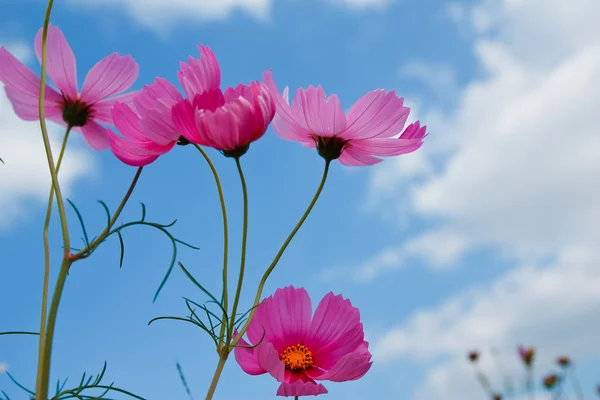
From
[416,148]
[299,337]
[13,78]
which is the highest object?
[13,78]

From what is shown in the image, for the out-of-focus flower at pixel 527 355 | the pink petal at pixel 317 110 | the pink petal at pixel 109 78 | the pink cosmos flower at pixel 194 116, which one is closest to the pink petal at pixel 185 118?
the pink cosmos flower at pixel 194 116

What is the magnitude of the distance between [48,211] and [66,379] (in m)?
0.16

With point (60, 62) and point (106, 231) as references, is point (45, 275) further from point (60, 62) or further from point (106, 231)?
point (60, 62)

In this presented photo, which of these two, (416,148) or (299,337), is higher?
(416,148)

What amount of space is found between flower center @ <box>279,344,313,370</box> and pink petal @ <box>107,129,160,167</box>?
9.7 inches

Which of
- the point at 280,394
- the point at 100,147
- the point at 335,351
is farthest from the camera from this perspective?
the point at 100,147

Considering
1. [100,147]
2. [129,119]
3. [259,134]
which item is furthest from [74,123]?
[259,134]

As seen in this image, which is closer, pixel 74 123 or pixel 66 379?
pixel 66 379

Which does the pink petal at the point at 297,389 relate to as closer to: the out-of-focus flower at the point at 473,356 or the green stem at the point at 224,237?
the green stem at the point at 224,237

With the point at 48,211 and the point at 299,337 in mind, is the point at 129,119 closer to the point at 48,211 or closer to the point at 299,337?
the point at 48,211

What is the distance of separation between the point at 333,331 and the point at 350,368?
0.10 meters

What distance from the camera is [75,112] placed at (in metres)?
0.74

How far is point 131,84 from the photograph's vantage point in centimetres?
76

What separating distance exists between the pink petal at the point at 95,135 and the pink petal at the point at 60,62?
45mm
